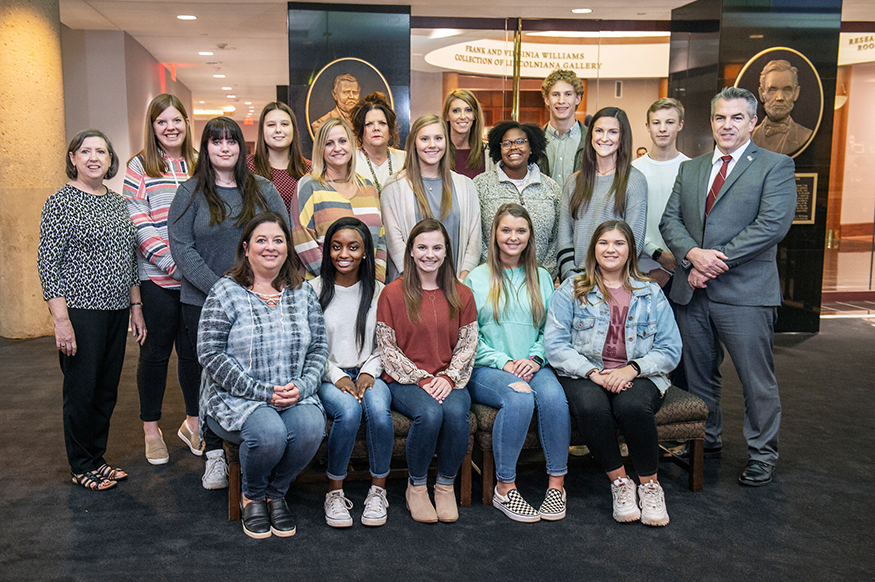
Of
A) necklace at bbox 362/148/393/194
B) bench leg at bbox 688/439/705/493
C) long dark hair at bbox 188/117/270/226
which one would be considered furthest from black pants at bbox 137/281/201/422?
bench leg at bbox 688/439/705/493

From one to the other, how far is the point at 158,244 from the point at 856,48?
8.71 m

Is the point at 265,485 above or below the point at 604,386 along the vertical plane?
below

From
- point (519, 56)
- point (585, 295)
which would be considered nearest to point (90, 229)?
point (585, 295)

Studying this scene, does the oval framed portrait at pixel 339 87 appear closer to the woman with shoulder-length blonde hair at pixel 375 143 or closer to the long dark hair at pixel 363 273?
the woman with shoulder-length blonde hair at pixel 375 143

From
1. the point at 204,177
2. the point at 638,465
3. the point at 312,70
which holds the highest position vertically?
the point at 312,70

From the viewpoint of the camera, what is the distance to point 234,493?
3.00 m

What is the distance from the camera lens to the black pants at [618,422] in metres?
3.06

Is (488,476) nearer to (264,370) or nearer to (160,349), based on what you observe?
(264,370)

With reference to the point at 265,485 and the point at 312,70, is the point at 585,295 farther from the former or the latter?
the point at 312,70

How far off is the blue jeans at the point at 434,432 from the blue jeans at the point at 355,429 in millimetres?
93

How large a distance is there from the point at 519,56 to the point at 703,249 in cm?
464

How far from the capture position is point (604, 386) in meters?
3.17

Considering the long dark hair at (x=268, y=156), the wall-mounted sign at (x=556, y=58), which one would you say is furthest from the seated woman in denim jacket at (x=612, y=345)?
the wall-mounted sign at (x=556, y=58)

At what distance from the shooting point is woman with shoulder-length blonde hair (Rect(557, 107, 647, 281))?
3602mm
